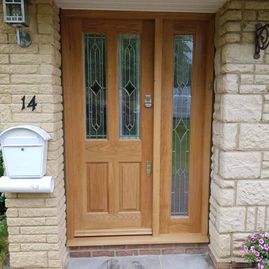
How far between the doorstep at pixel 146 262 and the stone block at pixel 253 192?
667 millimetres

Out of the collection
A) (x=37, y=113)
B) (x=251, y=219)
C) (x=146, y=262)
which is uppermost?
(x=37, y=113)

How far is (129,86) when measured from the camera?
2.43 m

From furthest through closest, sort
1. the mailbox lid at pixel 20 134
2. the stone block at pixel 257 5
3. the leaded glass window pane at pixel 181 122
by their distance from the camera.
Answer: the leaded glass window pane at pixel 181 122 → the stone block at pixel 257 5 → the mailbox lid at pixel 20 134

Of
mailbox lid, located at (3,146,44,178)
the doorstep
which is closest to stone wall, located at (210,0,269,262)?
the doorstep

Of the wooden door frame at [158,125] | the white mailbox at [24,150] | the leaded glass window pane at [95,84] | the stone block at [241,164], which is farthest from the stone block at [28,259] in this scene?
the stone block at [241,164]

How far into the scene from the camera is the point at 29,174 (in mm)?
2002

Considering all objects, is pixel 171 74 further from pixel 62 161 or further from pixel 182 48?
pixel 62 161

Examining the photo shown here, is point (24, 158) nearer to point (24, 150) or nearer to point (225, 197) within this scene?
point (24, 150)

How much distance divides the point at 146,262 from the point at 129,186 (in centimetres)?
67

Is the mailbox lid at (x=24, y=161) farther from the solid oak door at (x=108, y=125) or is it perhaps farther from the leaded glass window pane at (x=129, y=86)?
the leaded glass window pane at (x=129, y=86)

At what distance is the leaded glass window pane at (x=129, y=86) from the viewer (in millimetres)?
2387

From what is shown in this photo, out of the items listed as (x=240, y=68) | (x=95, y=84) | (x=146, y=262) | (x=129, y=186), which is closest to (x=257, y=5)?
(x=240, y=68)

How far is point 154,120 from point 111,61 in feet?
2.06

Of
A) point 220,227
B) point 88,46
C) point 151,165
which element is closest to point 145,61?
point 88,46
